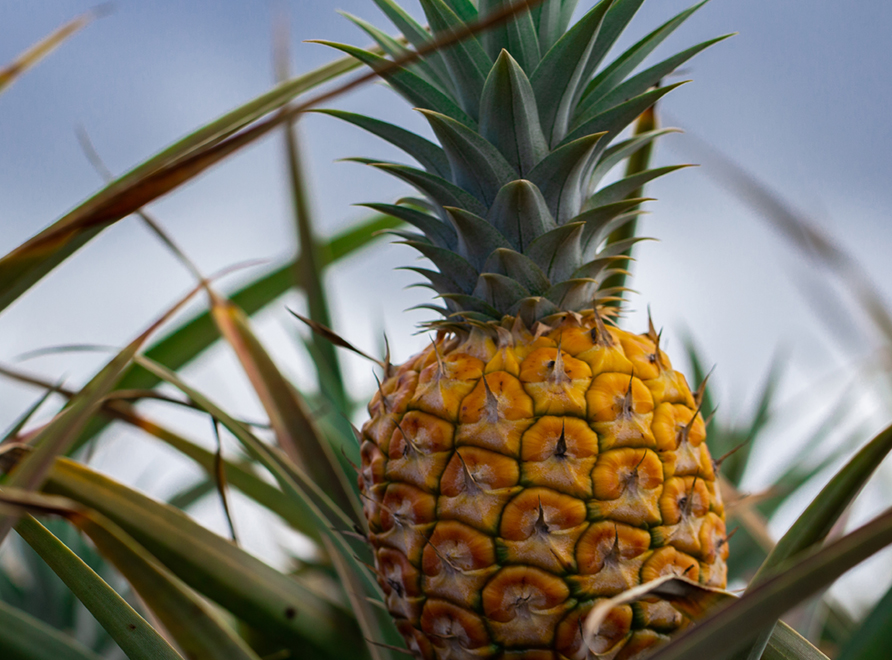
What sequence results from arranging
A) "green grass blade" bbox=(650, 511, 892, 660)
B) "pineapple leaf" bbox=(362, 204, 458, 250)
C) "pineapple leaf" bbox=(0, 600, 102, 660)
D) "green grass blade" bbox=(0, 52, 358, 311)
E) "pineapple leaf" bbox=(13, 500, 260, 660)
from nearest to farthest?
"green grass blade" bbox=(650, 511, 892, 660)
"green grass blade" bbox=(0, 52, 358, 311)
"pineapple leaf" bbox=(0, 600, 102, 660)
"pineapple leaf" bbox=(13, 500, 260, 660)
"pineapple leaf" bbox=(362, 204, 458, 250)

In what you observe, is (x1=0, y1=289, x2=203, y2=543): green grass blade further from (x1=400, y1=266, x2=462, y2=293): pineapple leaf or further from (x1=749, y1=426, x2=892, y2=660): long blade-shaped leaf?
(x1=749, y1=426, x2=892, y2=660): long blade-shaped leaf

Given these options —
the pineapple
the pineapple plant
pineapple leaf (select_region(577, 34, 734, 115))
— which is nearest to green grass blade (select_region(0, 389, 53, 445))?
the pineapple plant

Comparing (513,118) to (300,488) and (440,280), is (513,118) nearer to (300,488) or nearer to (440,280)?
(440,280)

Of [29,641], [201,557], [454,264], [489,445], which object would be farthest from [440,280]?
[29,641]

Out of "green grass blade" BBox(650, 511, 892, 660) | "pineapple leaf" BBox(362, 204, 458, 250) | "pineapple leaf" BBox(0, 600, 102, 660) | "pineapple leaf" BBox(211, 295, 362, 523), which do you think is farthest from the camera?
"pineapple leaf" BBox(211, 295, 362, 523)

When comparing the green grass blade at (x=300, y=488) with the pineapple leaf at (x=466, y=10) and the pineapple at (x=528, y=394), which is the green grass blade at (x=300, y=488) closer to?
the pineapple at (x=528, y=394)

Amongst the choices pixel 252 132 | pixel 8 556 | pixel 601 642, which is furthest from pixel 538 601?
pixel 8 556
